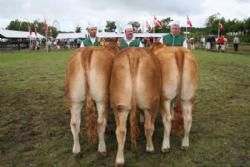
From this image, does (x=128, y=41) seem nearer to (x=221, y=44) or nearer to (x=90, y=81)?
(x=90, y=81)

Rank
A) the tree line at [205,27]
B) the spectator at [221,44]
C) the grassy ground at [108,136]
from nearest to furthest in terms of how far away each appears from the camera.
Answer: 1. the grassy ground at [108,136]
2. the spectator at [221,44]
3. the tree line at [205,27]

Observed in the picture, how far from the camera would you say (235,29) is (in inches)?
2847

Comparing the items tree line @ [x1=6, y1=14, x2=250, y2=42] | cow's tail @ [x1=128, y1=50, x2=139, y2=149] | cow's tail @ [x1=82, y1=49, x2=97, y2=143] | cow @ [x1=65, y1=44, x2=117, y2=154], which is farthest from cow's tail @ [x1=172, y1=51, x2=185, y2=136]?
tree line @ [x1=6, y1=14, x2=250, y2=42]

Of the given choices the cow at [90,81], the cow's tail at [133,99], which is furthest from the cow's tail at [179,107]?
the cow at [90,81]

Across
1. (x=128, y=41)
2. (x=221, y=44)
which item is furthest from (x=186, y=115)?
(x=221, y=44)

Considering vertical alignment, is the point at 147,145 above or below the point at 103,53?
below

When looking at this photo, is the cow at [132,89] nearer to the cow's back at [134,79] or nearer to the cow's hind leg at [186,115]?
the cow's back at [134,79]

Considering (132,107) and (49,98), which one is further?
(49,98)

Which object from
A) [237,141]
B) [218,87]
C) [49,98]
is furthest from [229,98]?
[49,98]

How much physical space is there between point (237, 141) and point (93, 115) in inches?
104

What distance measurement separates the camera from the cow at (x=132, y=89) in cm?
536

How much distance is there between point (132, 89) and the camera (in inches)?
211

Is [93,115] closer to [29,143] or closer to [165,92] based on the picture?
[165,92]

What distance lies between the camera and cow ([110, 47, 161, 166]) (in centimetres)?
536
